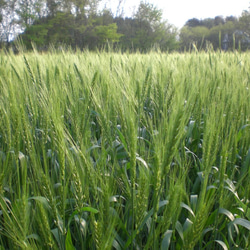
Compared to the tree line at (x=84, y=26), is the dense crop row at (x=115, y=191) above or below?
below

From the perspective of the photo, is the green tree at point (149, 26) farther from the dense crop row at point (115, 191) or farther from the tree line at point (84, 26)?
the dense crop row at point (115, 191)

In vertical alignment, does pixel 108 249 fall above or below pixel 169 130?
below

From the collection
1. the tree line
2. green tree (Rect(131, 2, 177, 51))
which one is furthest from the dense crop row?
green tree (Rect(131, 2, 177, 51))

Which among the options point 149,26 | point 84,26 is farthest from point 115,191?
point 149,26

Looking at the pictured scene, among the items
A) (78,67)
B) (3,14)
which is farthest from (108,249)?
(3,14)

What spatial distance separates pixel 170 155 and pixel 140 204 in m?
0.19

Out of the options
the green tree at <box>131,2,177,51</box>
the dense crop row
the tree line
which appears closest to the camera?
the dense crop row

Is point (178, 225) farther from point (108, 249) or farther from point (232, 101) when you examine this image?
point (232, 101)

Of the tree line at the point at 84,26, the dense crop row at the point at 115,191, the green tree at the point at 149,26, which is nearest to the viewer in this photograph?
the dense crop row at the point at 115,191

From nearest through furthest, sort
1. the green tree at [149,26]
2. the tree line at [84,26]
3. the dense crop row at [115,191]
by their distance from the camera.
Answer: the dense crop row at [115,191], the tree line at [84,26], the green tree at [149,26]

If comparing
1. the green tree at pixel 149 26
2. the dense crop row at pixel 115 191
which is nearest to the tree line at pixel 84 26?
the green tree at pixel 149 26

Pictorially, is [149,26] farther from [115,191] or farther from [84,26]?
[115,191]

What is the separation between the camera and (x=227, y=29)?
1405 inches

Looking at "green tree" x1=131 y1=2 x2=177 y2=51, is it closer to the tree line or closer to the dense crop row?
the tree line
